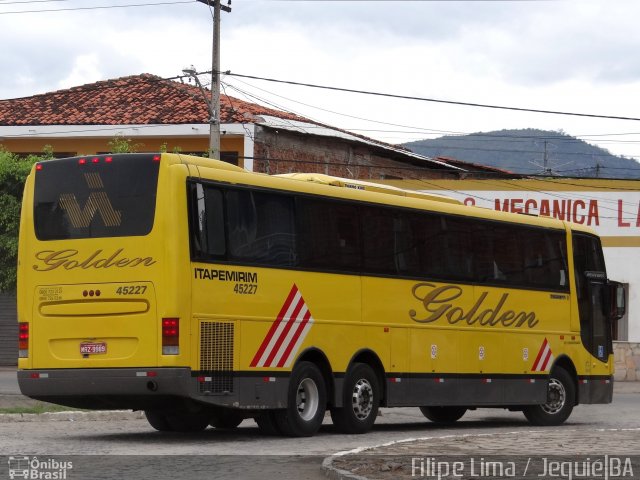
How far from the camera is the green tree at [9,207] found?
4269 cm

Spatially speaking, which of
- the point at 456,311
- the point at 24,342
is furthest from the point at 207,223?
the point at 456,311

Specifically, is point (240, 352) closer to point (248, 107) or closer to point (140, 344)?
point (140, 344)

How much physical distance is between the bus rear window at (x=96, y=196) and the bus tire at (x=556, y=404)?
9.10 metres

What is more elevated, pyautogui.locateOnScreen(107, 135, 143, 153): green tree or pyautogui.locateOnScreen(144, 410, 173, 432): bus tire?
pyautogui.locateOnScreen(107, 135, 143, 153): green tree

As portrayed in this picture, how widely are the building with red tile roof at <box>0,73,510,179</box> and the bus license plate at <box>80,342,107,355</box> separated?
28034mm

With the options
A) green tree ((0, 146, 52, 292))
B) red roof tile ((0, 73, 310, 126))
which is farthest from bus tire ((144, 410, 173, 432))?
red roof tile ((0, 73, 310, 126))

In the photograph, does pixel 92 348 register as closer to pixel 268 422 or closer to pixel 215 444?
pixel 215 444

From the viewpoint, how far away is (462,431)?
2030 cm

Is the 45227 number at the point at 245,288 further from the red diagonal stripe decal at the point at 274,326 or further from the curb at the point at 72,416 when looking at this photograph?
the curb at the point at 72,416

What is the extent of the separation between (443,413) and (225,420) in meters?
5.30

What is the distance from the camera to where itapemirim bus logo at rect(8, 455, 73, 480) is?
11.9 m

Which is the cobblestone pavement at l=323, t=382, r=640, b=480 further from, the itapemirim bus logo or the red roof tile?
the red roof tile

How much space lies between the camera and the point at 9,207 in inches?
1684

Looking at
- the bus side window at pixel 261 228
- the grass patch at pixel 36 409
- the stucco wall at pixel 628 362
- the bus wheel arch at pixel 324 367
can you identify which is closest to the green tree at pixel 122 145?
the stucco wall at pixel 628 362
